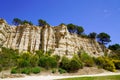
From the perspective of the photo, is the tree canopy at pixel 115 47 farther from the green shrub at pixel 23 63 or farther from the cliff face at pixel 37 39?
the green shrub at pixel 23 63

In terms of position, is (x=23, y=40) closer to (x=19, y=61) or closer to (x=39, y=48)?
(x=39, y=48)

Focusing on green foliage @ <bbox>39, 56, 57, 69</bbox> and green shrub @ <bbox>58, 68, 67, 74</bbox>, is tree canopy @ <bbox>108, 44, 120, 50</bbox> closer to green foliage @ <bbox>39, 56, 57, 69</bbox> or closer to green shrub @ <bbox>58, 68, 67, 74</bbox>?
green foliage @ <bbox>39, 56, 57, 69</bbox>

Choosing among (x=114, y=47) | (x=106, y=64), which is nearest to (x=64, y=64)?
(x=106, y=64)

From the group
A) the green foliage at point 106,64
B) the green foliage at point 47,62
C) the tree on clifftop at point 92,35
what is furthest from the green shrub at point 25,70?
the tree on clifftop at point 92,35

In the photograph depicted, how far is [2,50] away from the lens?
1877 inches

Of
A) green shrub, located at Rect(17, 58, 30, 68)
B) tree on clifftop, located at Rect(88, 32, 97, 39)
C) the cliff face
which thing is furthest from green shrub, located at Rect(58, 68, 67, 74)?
tree on clifftop, located at Rect(88, 32, 97, 39)

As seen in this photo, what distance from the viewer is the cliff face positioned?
53.0 m

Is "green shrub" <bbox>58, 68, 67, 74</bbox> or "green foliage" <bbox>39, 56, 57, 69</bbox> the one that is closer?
"green shrub" <bbox>58, 68, 67, 74</bbox>

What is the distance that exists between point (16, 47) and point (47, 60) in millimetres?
12903

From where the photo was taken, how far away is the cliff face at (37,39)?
5303cm

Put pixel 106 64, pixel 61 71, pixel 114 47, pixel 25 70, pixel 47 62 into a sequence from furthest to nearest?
pixel 114 47 → pixel 106 64 → pixel 47 62 → pixel 61 71 → pixel 25 70

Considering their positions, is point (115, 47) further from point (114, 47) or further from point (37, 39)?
point (37, 39)

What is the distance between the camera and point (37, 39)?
5569cm

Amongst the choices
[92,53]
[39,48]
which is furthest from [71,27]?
[39,48]
